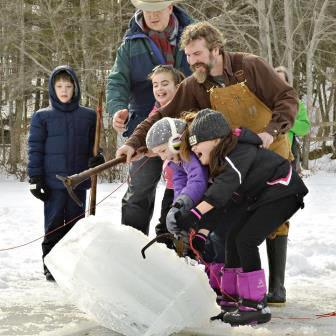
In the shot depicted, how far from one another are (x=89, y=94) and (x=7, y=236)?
11858 mm

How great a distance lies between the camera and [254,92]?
379 centimetres

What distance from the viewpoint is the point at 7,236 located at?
266 inches

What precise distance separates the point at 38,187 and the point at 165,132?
69.5 inches

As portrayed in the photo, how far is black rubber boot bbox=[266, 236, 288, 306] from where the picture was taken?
401cm

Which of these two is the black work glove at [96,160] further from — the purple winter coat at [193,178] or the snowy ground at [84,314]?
the purple winter coat at [193,178]

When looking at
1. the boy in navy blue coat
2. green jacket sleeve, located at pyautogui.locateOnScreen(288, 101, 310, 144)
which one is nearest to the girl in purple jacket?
the boy in navy blue coat

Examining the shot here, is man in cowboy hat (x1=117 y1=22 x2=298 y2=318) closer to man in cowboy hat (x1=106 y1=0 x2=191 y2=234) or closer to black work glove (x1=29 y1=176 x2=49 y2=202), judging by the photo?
man in cowboy hat (x1=106 y1=0 x2=191 y2=234)

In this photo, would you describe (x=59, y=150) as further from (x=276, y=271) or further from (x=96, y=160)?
(x=276, y=271)

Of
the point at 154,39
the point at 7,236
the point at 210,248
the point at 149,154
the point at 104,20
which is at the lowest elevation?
the point at 7,236

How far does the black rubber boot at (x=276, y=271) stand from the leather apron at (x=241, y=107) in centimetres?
70

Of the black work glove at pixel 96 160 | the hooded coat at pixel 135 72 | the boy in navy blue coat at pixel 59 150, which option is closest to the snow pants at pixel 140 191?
the hooded coat at pixel 135 72

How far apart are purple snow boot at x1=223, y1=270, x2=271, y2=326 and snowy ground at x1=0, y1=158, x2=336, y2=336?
0.21ft

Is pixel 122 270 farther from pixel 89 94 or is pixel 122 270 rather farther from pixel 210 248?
pixel 89 94

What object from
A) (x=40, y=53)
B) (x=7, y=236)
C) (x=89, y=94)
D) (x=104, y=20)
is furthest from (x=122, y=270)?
(x=40, y=53)
